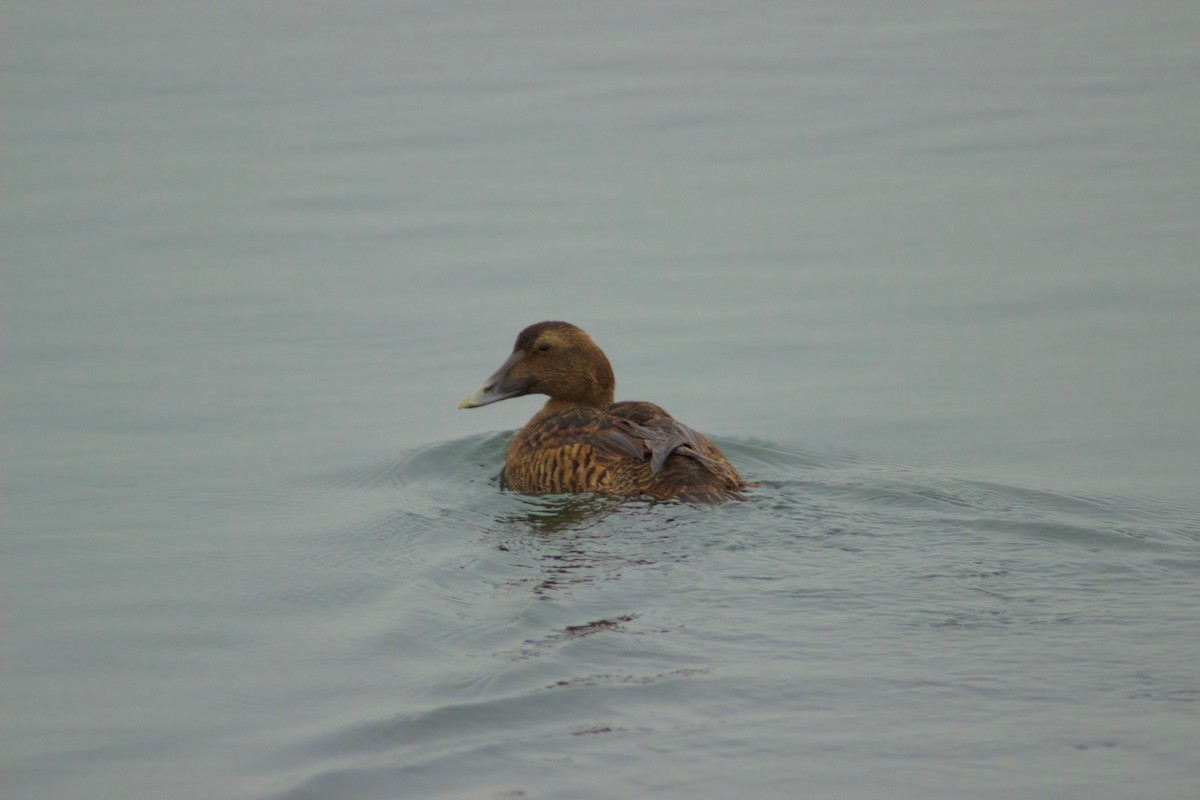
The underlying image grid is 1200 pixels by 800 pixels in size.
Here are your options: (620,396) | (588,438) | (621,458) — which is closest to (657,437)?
(621,458)

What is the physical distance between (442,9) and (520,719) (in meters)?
19.2

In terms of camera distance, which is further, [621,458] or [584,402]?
[584,402]

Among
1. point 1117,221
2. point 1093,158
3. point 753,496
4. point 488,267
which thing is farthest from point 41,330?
point 1093,158

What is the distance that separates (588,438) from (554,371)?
94cm

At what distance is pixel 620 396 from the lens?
A: 11.3 metres

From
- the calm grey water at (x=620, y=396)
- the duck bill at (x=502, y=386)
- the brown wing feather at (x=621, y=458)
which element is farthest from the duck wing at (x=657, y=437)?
the duck bill at (x=502, y=386)

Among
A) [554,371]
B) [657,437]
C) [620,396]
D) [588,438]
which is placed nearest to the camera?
[657,437]

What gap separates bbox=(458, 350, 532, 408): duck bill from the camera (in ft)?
33.3

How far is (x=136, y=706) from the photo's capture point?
21.2 ft

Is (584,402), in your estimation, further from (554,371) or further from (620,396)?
(620,396)

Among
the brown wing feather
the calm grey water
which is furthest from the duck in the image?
the calm grey water

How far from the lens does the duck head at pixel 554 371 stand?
32.9 feet

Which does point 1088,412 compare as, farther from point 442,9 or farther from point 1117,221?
point 442,9

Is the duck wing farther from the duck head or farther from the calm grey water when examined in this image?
the duck head
